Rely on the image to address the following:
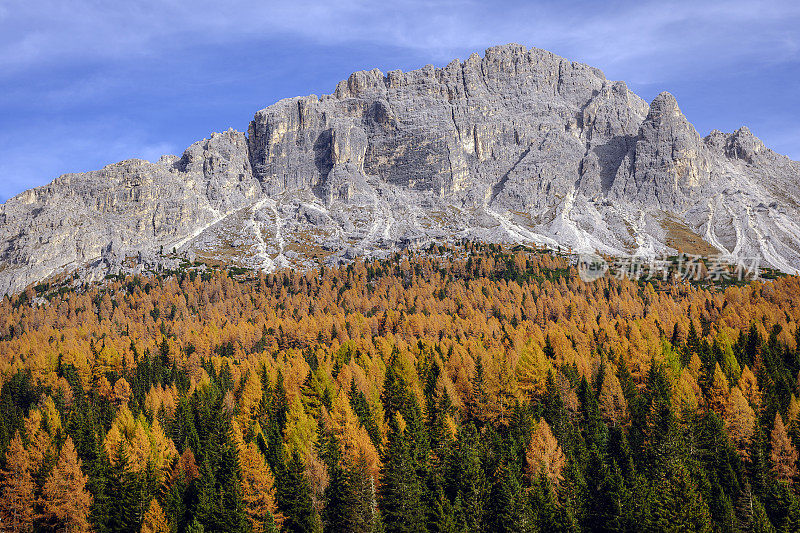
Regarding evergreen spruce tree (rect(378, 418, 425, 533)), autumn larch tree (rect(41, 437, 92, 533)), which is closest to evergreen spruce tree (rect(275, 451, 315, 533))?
evergreen spruce tree (rect(378, 418, 425, 533))

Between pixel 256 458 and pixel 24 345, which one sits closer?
pixel 256 458

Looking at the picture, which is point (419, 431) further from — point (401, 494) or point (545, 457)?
point (545, 457)

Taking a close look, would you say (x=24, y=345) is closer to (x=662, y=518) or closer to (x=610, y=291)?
(x=662, y=518)

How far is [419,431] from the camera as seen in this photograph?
72.4m

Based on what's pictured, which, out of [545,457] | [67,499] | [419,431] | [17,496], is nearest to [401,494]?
[419,431]

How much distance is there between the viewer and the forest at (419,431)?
61.1 m

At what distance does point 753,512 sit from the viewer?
59.8m

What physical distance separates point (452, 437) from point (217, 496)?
26.4 metres

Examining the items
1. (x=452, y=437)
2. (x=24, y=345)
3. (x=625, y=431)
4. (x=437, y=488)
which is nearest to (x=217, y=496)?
(x=437, y=488)

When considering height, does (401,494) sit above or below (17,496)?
above

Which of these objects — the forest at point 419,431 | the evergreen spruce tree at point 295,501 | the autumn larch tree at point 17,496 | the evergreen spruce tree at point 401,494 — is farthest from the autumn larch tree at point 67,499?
the evergreen spruce tree at point 401,494

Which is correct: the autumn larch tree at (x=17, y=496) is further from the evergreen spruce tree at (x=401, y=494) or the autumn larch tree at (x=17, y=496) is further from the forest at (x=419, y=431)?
the evergreen spruce tree at (x=401, y=494)

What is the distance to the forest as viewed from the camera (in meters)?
61.1

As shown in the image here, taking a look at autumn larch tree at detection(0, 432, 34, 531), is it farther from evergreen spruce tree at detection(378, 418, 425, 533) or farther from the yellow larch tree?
the yellow larch tree
